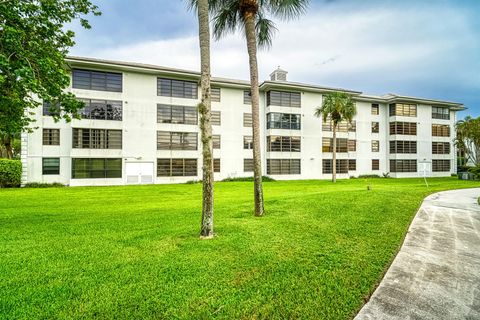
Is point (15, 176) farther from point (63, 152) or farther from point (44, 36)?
point (44, 36)

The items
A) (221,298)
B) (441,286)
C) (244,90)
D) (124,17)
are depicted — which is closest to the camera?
(221,298)

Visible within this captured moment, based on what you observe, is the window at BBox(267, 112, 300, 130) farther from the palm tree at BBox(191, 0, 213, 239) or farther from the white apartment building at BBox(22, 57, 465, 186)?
the palm tree at BBox(191, 0, 213, 239)

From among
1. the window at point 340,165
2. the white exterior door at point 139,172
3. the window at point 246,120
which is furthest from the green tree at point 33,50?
the window at point 340,165

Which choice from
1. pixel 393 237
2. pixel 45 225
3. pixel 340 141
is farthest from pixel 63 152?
pixel 340 141

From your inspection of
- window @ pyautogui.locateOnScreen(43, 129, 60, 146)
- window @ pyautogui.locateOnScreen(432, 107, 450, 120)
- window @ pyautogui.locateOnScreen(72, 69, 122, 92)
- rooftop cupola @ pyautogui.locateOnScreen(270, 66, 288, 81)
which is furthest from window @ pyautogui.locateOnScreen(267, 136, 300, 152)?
window @ pyautogui.locateOnScreen(432, 107, 450, 120)

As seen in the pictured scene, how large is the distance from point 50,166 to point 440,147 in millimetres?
53010

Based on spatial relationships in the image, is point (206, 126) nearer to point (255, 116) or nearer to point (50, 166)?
point (255, 116)

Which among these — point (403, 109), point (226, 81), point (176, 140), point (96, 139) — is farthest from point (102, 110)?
point (403, 109)

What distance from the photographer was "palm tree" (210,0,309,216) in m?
9.14

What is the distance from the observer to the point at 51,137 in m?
24.6

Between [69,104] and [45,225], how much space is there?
4.10m

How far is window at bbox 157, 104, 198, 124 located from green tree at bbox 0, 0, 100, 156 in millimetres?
20174

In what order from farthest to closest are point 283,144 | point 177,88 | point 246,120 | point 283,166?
point 283,166 < point 283,144 < point 246,120 < point 177,88

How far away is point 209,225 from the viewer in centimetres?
650
